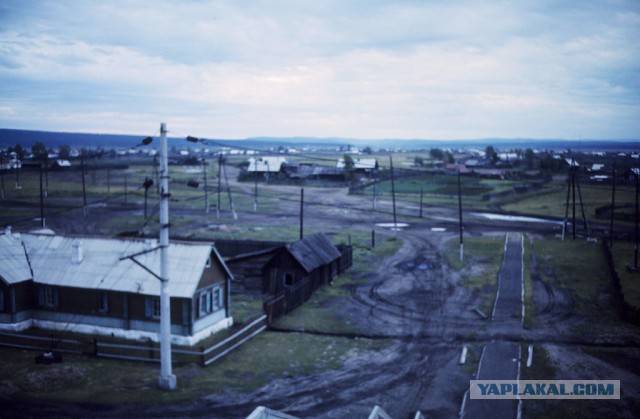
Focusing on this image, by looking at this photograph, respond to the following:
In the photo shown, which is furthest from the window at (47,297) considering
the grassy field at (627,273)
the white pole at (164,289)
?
the grassy field at (627,273)

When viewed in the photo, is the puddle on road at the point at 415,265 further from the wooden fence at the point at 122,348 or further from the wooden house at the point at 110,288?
the wooden fence at the point at 122,348

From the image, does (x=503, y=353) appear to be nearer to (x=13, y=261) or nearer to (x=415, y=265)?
(x=415, y=265)

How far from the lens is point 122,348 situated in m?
23.9

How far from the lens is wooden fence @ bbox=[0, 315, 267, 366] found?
23.8 metres

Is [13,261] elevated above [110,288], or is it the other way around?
[13,261]

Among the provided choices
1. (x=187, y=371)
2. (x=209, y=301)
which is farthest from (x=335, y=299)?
(x=187, y=371)

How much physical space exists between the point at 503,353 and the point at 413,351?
4170mm

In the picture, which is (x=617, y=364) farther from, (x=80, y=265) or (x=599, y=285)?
(x=80, y=265)

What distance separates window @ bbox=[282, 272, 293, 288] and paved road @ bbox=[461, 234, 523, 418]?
13190 millimetres

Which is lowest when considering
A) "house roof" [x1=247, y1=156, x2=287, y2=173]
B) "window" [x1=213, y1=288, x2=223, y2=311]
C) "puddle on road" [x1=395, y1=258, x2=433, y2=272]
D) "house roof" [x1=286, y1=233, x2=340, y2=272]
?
"puddle on road" [x1=395, y1=258, x2=433, y2=272]

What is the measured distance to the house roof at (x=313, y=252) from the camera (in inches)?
1405

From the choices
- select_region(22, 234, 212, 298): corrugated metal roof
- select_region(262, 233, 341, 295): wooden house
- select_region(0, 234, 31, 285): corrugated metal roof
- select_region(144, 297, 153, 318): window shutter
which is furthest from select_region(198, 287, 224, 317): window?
select_region(0, 234, 31, 285): corrugated metal roof

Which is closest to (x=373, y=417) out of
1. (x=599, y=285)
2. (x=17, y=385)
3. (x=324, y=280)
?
(x=17, y=385)

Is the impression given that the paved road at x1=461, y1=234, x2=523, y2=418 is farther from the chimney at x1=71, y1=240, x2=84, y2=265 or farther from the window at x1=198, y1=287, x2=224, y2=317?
the chimney at x1=71, y1=240, x2=84, y2=265
